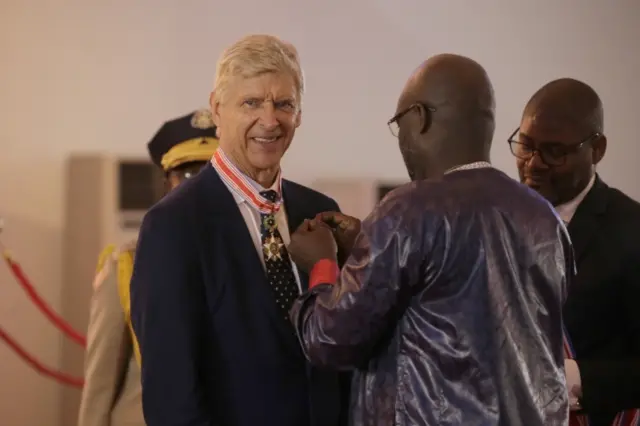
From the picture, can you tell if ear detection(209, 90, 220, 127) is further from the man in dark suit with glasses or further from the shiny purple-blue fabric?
the man in dark suit with glasses

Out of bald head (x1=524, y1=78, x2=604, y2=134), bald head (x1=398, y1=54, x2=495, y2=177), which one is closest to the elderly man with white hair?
bald head (x1=398, y1=54, x2=495, y2=177)

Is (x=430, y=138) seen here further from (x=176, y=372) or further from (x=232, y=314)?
(x=176, y=372)

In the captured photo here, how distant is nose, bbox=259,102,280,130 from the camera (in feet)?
5.41

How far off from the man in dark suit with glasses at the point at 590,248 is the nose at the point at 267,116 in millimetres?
671

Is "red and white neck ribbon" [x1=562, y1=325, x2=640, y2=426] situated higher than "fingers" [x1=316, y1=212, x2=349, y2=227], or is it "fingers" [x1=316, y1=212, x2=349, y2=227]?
"fingers" [x1=316, y1=212, x2=349, y2=227]

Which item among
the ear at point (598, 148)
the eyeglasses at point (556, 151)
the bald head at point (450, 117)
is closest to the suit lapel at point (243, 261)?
the bald head at point (450, 117)

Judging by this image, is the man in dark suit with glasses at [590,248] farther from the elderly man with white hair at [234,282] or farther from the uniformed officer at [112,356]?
the uniformed officer at [112,356]

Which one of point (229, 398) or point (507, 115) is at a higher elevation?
point (507, 115)

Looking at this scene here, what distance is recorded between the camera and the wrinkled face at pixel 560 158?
194 cm

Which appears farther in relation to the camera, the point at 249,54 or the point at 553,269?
the point at 249,54

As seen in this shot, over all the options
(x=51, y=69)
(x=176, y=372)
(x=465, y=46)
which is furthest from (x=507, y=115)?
(x=176, y=372)

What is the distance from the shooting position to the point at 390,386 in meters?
1.43

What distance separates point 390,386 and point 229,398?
1.05 ft

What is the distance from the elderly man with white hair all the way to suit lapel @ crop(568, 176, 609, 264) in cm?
66
